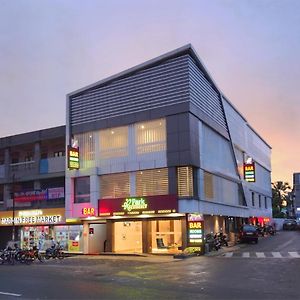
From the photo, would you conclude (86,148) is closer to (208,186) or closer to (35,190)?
(35,190)

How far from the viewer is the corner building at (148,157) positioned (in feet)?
111

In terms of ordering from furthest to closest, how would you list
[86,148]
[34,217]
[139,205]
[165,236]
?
[34,217]
[86,148]
[165,236]
[139,205]

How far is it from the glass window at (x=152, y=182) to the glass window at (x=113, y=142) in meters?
2.41

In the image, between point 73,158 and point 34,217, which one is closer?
point 73,158

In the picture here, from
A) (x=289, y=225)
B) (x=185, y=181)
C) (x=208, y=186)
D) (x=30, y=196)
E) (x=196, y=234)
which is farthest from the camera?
(x=289, y=225)

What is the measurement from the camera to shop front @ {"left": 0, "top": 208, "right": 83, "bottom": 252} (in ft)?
126

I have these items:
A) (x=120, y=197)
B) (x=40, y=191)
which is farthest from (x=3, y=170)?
(x=120, y=197)

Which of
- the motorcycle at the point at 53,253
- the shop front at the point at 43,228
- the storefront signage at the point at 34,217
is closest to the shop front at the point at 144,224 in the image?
the shop front at the point at 43,228

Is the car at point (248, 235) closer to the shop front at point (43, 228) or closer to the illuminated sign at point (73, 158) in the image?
the shop front at point (43, 228)

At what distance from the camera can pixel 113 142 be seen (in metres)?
37.3

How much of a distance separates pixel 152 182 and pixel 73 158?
7019 millimetres

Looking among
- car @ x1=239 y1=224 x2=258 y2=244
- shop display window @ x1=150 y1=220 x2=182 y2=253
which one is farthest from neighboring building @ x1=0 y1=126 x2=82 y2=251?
car @ x1=239 y1=224 x2=258 y2=244

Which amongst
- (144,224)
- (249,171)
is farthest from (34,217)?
(249,171)

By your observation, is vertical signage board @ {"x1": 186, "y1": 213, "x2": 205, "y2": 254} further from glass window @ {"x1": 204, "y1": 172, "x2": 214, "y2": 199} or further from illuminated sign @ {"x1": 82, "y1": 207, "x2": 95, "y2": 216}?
illuminated sign @ {"x1": 82, "y1": 207, "x2": 95, "y2": 216}
